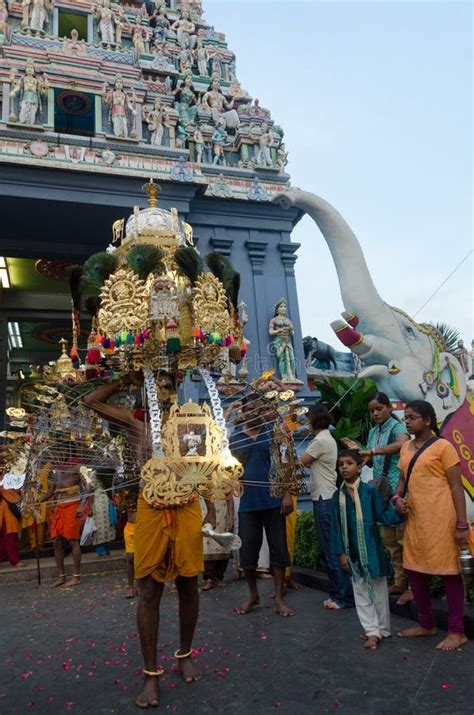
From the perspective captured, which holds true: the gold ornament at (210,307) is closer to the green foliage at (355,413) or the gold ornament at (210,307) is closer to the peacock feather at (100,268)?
the peacock feather at (100,268)

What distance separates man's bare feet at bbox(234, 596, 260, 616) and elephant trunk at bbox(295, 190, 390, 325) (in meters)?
3.12

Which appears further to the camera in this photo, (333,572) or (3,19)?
(3,19)

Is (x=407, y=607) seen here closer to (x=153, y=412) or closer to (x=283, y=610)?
(x=283, y=610)

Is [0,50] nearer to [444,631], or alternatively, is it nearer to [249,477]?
[249,477]

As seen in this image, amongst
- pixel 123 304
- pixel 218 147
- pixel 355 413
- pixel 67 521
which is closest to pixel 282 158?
pixel 218 147

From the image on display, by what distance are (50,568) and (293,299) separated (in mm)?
8360

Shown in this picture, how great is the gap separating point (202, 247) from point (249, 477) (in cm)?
912

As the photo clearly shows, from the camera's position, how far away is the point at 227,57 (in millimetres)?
15633

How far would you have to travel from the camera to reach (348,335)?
17.8 ft

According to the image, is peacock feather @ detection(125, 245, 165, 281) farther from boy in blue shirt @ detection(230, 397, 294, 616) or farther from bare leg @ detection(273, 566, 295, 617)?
bare leg @ detection(273, 566, 295, 617)

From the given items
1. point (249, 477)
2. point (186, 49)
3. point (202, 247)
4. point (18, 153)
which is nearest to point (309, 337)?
point (202, 247)

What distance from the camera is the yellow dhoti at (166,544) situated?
3.08 metres

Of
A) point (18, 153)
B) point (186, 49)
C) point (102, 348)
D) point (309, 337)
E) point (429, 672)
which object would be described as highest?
point (186, 49)

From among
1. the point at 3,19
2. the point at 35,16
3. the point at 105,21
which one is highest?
the point at 105,21
